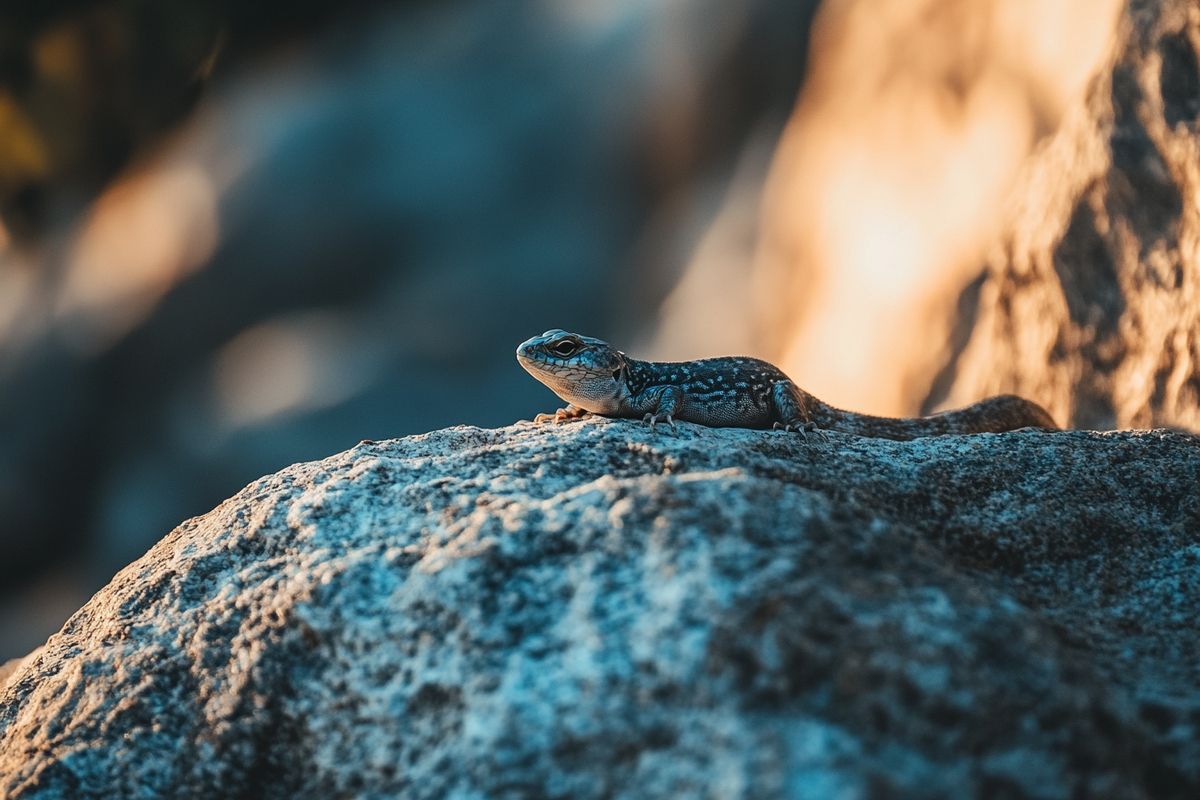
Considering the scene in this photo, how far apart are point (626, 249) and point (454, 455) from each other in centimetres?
1248

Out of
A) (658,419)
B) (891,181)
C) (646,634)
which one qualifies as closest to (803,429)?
(658,419)

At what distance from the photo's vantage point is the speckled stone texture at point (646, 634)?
7.95 feet

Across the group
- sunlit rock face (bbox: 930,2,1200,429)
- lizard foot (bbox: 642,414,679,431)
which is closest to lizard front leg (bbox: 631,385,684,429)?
lizard foot (bbox: 642,414,679,431)

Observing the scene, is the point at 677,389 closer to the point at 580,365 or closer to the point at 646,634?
the point at 580,365

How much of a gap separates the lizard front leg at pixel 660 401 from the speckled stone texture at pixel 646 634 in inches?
33.3

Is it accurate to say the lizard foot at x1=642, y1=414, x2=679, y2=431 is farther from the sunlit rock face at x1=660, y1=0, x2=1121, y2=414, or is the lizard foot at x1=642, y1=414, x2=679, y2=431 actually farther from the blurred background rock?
the blurred background rock

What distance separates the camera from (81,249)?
16.7 m

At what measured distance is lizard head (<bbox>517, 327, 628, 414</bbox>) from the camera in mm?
5211

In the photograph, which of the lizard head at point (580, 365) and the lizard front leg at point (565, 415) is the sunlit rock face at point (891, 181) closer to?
the lizard head at point (580, 365)

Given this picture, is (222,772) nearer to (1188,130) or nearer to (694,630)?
(694,630)

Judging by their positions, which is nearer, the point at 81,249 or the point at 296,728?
the point at 296,728

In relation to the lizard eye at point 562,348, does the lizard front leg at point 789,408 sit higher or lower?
lower

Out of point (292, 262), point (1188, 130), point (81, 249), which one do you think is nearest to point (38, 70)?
point (81, 249)

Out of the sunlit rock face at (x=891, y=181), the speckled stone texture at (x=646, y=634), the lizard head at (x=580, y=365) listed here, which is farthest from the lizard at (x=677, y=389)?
the sunlit rock face at (x=891, y=181)
